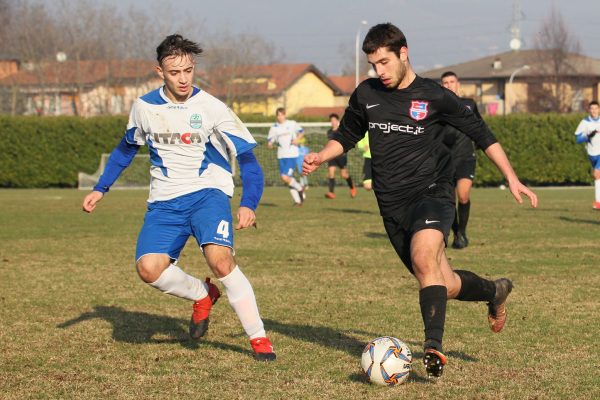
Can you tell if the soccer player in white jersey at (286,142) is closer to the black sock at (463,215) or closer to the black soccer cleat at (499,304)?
the black sock at (463,215)

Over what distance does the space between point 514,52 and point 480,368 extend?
91.1 meters

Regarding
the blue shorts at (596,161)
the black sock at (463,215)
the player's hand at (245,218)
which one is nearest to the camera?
the player's hand at (245,218)

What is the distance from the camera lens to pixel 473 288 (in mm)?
6656

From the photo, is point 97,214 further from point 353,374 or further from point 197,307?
point 353,374

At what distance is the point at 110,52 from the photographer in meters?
60.2

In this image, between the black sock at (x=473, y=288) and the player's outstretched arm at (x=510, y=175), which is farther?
the black sock at (x=473, y=288)

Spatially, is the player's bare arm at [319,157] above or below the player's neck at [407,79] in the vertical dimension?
below

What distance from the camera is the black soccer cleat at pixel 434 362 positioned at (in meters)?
5.71

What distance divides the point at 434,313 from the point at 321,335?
1957 mm

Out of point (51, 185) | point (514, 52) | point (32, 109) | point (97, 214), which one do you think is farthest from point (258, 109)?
point (97, 214)

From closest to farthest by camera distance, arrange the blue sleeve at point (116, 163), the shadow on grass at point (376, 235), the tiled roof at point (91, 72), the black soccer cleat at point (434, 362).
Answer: the black soccer cleat at point (434, 362), the blue sleeve at point (116, 163), the shadow on grass at point (376, 235), the tiled roof at point (91, 72)

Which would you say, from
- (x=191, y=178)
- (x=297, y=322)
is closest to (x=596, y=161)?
(x=297, y=322)

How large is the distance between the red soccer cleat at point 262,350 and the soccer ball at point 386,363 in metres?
0.88

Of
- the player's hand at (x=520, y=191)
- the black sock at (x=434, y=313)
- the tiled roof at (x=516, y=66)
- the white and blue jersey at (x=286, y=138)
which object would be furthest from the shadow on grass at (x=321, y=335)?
the tiled roof at (x=516, y=66)
